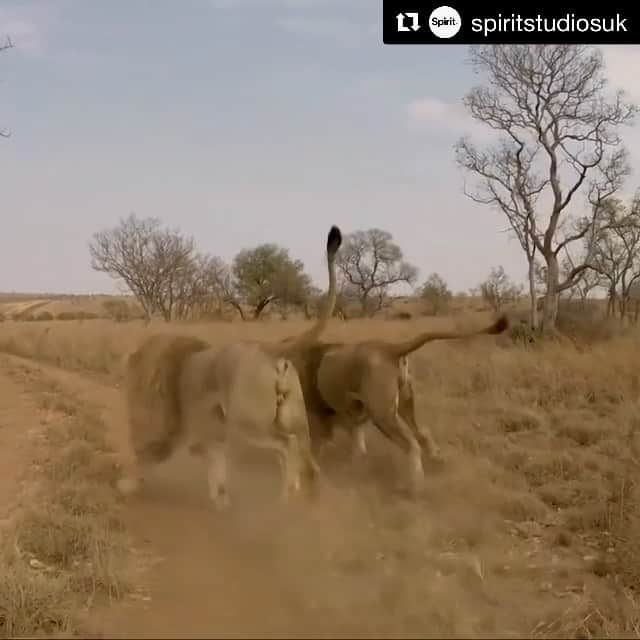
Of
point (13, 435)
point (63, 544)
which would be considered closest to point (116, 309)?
point (63, 544)

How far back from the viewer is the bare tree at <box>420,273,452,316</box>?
5.79 m

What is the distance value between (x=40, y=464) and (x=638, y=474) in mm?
6145

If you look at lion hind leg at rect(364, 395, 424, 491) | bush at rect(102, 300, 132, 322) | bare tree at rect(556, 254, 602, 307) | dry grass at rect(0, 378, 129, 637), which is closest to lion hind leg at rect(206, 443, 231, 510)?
dry grass at rect(0, 378, 129, 637)

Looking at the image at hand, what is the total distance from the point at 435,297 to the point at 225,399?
199 centimetres

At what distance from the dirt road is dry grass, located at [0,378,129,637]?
0.25 meters

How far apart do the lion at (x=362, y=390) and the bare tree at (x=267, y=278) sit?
0.56 metres

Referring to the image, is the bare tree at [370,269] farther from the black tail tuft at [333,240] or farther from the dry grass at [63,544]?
the dry grass at [63,544]

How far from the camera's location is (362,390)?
6480 mm

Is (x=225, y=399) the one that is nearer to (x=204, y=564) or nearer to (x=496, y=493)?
(x=204, y=564)

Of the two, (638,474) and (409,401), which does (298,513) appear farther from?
(638,474)

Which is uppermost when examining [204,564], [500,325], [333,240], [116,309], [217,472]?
[333,240]

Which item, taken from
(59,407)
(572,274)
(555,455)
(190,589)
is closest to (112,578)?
(190,589)

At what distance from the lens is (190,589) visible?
2424mm

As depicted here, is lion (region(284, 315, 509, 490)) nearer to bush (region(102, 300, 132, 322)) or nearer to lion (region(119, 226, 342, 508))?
lion (region(119, 226, 342, 508))
